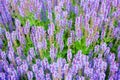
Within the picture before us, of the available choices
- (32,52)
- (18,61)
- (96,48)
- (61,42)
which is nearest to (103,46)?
(96,48)

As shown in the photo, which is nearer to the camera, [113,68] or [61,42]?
[113,68]

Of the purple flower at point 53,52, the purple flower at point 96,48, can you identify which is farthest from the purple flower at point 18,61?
the purple flower at point 96,48

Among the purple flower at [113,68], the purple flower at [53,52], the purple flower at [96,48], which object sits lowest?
the purple flower at [113,68]

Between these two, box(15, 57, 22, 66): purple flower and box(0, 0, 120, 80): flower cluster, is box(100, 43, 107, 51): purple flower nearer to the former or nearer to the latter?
box(0, 0, 120, 80): flower cluster

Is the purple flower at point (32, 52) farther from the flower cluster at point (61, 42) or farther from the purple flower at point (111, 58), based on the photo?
the purple flower at point (111, 58)

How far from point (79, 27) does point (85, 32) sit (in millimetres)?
88

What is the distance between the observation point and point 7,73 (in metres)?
2.02

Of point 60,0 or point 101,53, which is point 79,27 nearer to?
point 101,53

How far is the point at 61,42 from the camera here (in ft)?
6.81

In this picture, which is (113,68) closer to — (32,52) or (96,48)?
(96,48)

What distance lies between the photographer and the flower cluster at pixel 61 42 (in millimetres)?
1920

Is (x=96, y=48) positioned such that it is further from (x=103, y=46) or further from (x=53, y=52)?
(x=53, y=52)

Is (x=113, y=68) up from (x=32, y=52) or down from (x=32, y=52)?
down

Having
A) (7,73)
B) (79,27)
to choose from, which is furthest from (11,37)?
(79,27)
